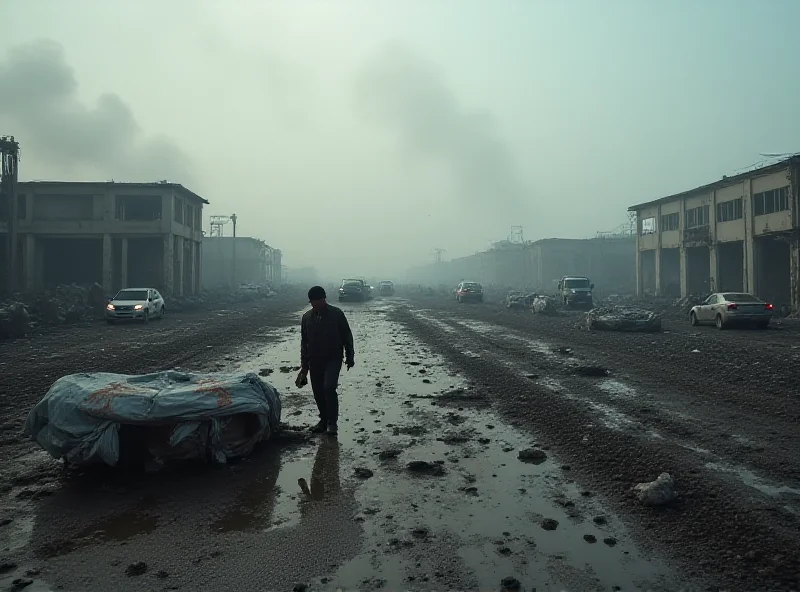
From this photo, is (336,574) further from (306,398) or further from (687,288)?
(687,288)

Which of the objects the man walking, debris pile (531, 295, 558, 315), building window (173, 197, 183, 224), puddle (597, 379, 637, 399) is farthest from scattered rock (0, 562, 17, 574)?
building window (173, 197, 183, 224)

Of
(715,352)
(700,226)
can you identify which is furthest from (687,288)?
(715,352)

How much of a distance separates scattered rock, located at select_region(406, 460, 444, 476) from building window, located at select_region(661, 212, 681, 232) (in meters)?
44.6

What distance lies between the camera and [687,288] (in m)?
42.9

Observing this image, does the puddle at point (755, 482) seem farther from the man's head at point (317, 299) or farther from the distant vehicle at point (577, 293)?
the distant vehicle at point (577, 293)

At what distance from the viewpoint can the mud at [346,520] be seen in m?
3.39

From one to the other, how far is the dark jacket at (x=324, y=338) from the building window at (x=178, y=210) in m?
41.5

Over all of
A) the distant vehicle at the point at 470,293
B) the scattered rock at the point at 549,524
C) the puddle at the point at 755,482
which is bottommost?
the scattered rock at the point at 549,524

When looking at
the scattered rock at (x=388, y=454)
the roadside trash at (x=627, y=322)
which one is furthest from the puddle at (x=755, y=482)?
the roadside trash at (x=627, y=322)

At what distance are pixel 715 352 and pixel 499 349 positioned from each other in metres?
5.31

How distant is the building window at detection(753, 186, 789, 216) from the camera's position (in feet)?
99.3

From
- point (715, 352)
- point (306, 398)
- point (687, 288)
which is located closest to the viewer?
point (306, 398)

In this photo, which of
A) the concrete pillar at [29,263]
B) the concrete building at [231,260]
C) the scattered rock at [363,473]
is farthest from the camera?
the concrete building at [231,260]

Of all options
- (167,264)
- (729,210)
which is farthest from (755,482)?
(167,264)
